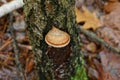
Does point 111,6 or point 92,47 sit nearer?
point 92,47

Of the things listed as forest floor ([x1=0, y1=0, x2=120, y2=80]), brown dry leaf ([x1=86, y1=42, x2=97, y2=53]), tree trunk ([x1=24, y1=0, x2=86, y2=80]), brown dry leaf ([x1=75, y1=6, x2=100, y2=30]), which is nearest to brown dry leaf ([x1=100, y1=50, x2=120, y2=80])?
forest floor ([x1=0, y1=0, x2=120, y2=80])

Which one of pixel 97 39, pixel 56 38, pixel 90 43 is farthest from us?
pixel 90 43

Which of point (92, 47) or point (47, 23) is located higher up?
point (47, 23)

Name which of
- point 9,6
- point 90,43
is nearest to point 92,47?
point 90,43

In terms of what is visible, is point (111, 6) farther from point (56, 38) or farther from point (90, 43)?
point (56, 38)

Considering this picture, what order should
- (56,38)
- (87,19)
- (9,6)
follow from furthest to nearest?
(87,19) < (9,6) < (56,38)

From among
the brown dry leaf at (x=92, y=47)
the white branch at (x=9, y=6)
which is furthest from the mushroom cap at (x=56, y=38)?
the brown dry leaf at (x=92, y=47)
